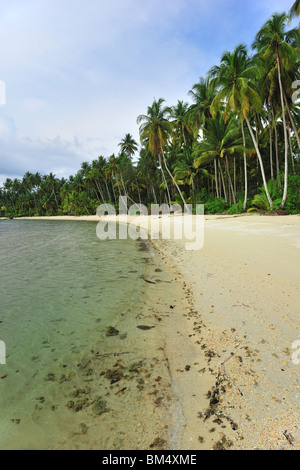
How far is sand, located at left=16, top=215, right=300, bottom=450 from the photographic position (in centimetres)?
158

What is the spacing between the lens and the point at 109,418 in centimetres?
186

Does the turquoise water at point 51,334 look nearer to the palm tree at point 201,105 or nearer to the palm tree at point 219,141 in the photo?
the palm tree at point 219,141

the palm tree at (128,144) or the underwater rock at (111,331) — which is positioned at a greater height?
the palm tree at (128,144)

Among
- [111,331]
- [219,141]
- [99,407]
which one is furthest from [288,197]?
[99,407]

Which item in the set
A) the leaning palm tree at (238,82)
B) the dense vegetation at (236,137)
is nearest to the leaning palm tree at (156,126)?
the dense vegetation at (236,137)

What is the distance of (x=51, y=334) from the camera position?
11.1ft

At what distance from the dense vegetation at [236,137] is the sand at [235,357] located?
13408mm

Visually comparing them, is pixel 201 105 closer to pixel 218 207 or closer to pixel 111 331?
pixel 218 207

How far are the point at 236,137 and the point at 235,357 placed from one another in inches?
981

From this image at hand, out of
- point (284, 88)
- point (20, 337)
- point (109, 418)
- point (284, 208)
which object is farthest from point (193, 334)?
point (284, 88)

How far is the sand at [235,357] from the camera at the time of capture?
5.19ft

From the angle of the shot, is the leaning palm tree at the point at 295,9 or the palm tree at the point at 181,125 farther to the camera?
the palm tree at the point at 181,125
